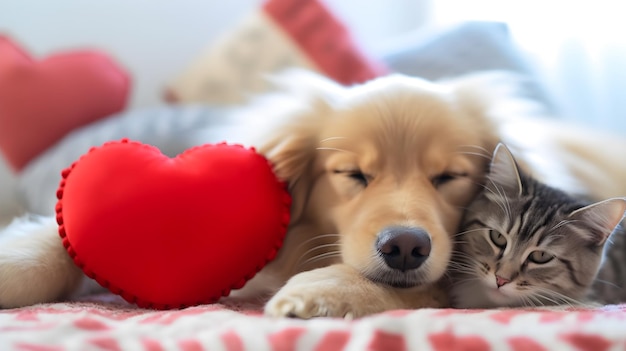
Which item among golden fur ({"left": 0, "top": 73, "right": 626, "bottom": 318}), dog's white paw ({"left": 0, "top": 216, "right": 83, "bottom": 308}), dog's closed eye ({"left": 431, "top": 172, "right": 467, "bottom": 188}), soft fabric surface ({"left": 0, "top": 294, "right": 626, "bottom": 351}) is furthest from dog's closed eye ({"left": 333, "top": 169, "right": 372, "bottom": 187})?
dog's white paw ({"left": 0, "top": 216, "right": 83, "bottom": 308})

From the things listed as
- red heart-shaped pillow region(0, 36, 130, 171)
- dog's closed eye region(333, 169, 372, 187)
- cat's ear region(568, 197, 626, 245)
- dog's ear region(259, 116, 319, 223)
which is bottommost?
cat's ear region(568, 197, 626, 245)

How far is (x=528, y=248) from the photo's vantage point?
1.12 metres

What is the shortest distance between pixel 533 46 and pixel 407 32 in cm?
87

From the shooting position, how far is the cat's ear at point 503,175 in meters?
1.18

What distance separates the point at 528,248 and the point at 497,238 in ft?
0.21

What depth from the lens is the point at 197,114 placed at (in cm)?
208

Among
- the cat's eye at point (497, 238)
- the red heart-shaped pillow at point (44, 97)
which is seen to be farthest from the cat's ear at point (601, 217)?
the red heart-shaped pillow at point (44, 97)

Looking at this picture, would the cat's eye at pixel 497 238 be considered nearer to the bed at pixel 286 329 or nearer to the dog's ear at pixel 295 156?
the bed at pixel 286 329

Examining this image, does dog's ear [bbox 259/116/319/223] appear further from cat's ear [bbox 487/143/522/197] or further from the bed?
cat's ear [bbox 487/143/522/197]

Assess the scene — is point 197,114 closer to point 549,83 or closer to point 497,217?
point 497,217

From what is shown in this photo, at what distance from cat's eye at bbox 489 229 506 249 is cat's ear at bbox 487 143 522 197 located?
84 millimetres

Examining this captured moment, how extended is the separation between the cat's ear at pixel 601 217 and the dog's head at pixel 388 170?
0.23 m

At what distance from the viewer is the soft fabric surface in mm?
756

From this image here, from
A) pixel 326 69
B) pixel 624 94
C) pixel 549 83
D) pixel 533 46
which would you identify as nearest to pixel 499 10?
pixel 533 46
